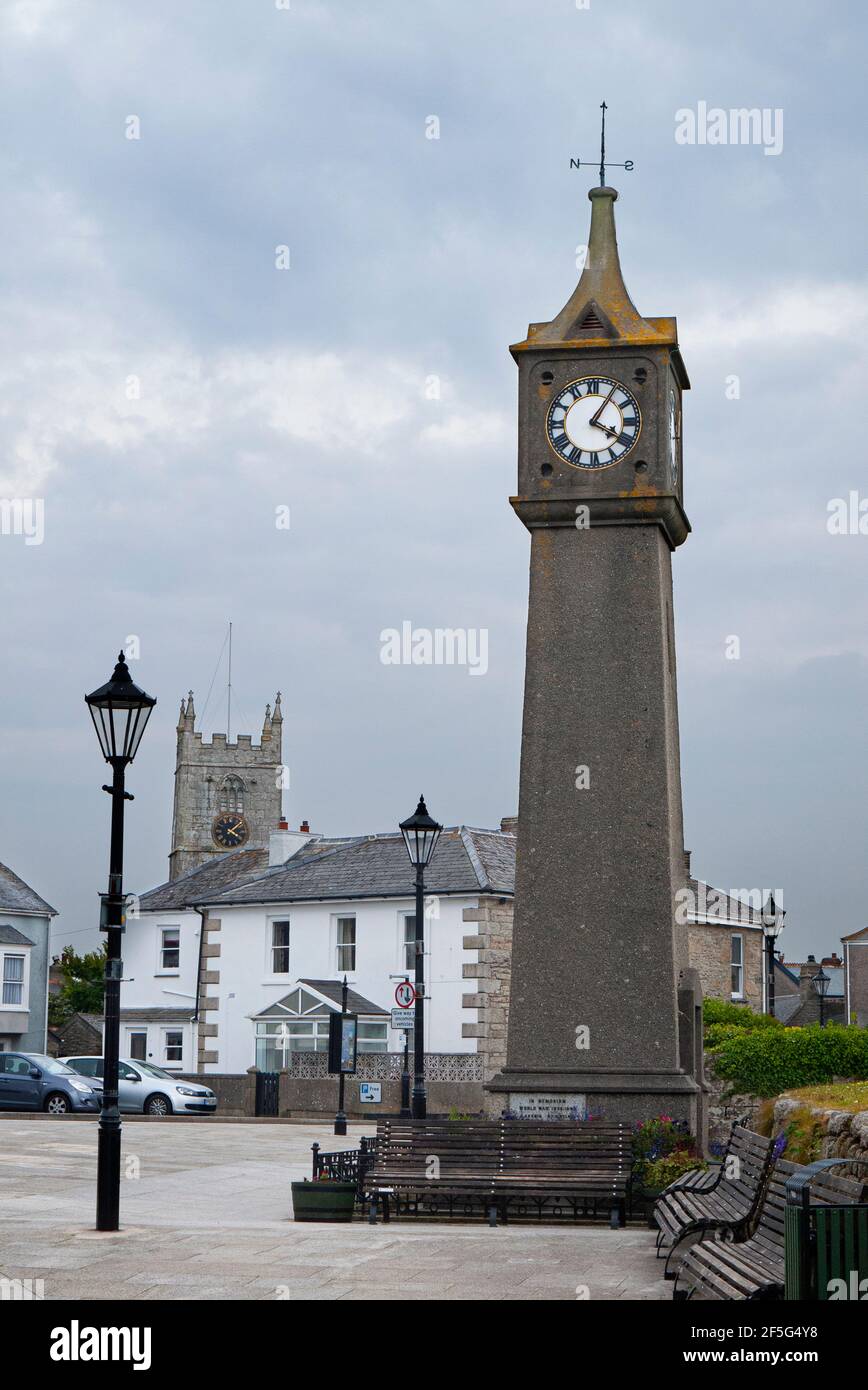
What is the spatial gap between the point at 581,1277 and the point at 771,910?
78.6 ft

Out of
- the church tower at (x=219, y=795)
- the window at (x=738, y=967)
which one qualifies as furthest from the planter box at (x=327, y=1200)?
the church tower at (x=219, y=795)

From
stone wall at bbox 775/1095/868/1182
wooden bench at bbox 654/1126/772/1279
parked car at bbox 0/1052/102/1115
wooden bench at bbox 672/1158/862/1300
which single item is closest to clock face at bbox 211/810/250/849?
parked car at bbox 0/1052/102/1115

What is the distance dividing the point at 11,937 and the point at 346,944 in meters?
15.4

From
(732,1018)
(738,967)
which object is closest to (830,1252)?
(732,1018)

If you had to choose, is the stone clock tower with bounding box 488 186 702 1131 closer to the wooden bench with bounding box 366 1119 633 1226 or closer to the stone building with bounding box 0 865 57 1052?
the wooden bench with bounding box 366 1119 633 1226

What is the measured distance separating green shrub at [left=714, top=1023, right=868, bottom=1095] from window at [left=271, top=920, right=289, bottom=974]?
2499cm

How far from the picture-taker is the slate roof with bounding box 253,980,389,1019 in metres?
45.1

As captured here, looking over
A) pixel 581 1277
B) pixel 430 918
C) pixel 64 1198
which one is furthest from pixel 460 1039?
pixel 581 1277

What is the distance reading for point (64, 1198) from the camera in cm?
1775

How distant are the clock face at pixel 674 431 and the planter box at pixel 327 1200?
8146 mm

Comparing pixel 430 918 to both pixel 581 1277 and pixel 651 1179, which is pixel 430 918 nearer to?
pixel 651 1179

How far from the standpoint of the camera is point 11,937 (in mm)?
57000

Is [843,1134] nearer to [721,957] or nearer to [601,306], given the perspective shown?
[601,306]

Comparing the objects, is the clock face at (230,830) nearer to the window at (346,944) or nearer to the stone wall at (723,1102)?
the window at (346,944)
